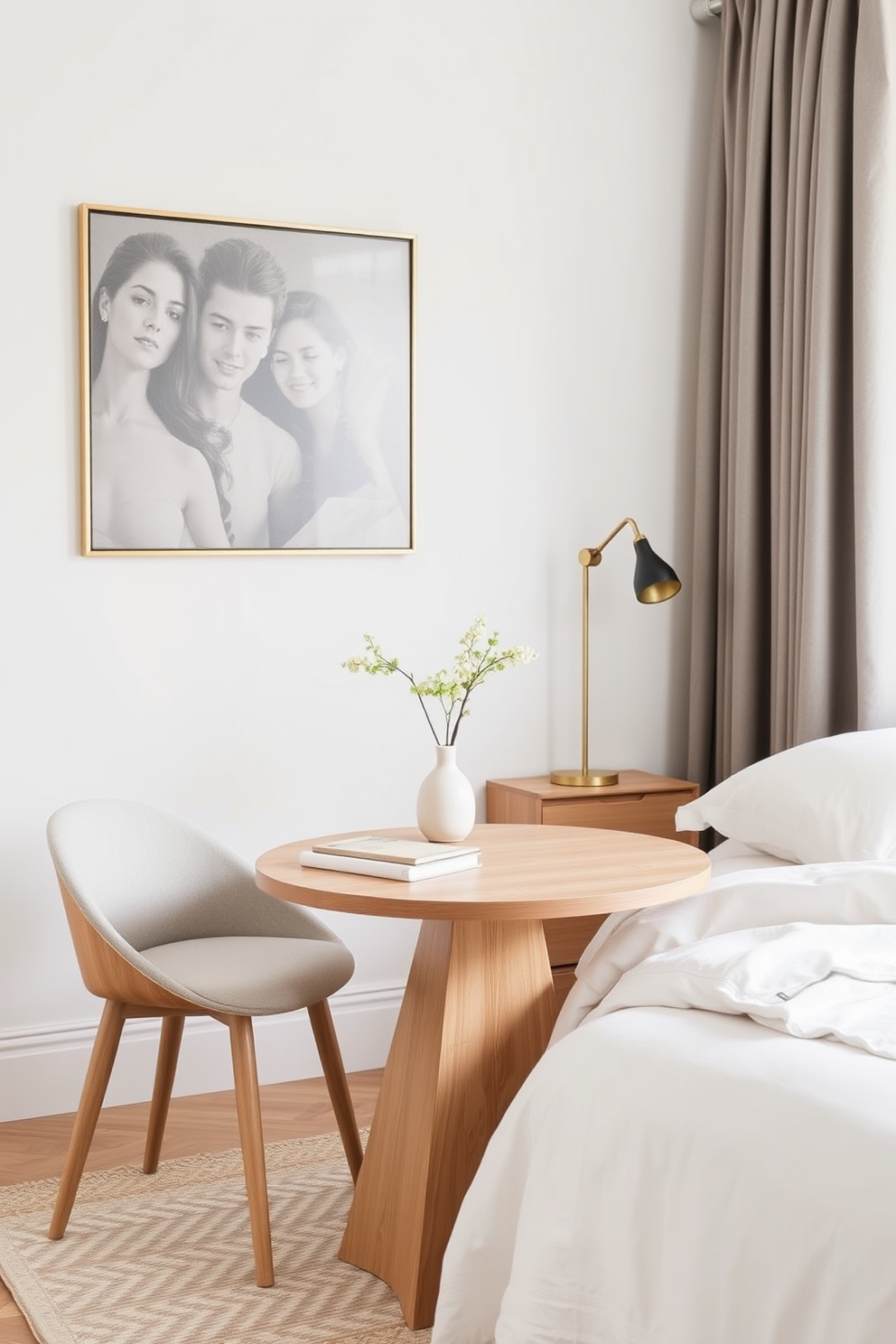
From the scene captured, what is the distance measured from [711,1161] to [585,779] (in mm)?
1870

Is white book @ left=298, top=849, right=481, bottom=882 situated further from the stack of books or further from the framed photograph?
the framed photograph

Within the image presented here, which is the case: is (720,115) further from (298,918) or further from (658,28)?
(298,918)

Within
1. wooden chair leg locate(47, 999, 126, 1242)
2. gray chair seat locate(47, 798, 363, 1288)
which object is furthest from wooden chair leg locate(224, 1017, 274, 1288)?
wooden chair leg locate(47, 999, 126, 1242)

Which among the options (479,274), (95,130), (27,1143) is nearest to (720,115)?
(479,274)

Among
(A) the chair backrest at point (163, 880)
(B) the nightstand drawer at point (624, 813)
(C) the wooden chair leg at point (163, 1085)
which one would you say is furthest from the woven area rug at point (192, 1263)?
(B) the nightstand drawer at point (624, 813)

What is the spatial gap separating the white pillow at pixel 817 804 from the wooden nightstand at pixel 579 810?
17.8 inches

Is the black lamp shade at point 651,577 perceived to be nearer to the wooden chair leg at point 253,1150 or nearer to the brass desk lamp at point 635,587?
the brass desk lamp at point 635,587

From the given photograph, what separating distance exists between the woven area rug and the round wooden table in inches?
3.8

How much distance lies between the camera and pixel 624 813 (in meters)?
3.46

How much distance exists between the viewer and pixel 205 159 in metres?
3.21

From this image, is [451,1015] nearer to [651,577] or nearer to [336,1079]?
[336,1079]

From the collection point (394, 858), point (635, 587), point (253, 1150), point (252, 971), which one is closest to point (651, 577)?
point (635, 587)

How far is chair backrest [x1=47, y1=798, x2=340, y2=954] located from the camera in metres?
2.68

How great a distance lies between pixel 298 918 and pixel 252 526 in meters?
0.96
